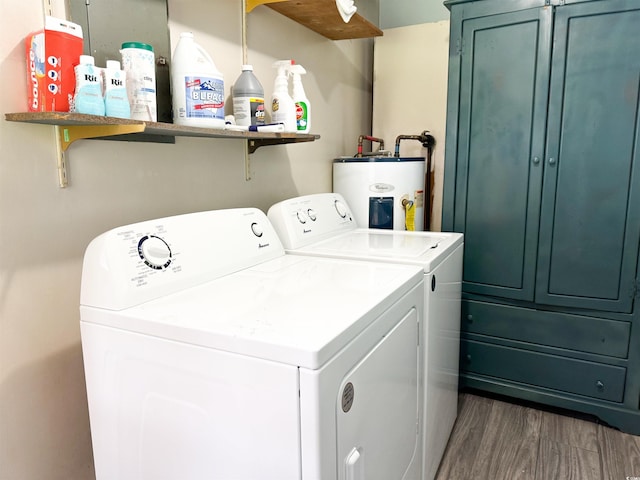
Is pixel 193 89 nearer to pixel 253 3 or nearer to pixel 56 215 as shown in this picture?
pixel 56 215

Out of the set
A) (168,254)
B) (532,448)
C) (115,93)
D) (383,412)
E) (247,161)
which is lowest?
(532,448)

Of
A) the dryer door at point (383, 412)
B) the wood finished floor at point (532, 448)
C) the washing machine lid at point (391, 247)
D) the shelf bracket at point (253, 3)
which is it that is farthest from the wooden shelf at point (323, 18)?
the wood finished floor at point (532, 448)

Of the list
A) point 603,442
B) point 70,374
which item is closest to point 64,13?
point 70,374

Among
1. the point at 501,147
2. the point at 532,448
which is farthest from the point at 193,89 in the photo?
the point at 532,448

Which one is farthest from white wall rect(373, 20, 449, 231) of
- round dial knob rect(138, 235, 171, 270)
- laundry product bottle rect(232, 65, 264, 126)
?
round dial knob rect(138, 235, 171, 270)

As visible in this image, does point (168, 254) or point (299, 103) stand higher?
point (299, 103)

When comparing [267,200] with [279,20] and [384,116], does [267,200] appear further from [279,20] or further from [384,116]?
[384,116]

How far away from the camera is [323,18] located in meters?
2.10

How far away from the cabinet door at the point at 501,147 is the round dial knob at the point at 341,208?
588 mm

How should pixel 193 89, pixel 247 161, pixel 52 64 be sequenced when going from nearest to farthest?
pixel 52 64
pixel 193 89
pixel 247 161

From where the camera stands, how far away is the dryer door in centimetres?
99

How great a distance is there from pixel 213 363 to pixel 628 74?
6.68ft

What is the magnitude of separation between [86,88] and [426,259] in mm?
1111

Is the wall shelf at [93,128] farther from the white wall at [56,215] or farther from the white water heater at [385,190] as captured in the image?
the white water heater at [385,190]
